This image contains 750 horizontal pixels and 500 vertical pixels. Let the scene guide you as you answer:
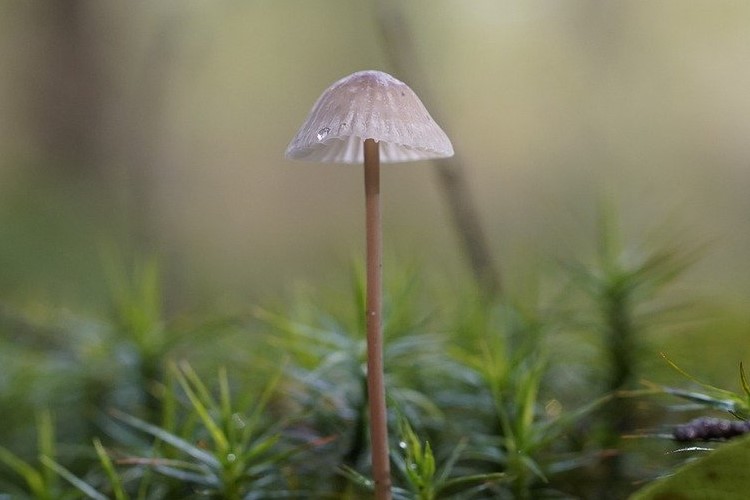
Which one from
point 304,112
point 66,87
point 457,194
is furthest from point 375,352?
point 304,112

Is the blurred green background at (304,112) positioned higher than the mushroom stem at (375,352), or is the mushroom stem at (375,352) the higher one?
the blurred green background at (304,112)

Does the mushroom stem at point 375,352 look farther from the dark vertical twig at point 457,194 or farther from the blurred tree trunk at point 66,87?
the blurred tree trunk at point 66,87

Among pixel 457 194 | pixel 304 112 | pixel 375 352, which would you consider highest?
pixel 304 112

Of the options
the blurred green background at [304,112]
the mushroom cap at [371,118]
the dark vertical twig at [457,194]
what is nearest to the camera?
the mushroom cap at [371,118]

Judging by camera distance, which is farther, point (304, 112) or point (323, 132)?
point (304, 112)

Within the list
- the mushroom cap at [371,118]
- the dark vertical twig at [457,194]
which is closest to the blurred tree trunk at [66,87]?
the dark vertical twig at [457,194]

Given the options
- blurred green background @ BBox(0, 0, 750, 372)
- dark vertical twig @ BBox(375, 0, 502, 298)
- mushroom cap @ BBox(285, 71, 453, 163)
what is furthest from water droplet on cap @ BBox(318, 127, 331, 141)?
blurred green background @ BBox(0, 0, 750, 372)

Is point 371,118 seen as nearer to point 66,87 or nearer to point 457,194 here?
point 457,194
